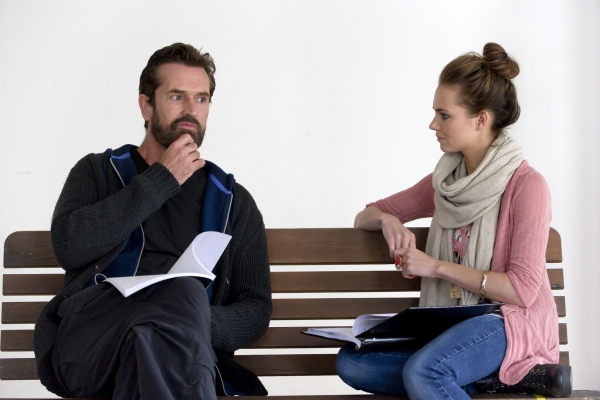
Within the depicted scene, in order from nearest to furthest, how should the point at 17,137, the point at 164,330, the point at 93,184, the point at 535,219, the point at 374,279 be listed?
the point at 164,330 < the point at 535,219 < the point at 93,184 < the point at 374,279 < the point at 17,137

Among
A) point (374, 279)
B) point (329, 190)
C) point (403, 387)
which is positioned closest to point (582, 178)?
point (329, 190)

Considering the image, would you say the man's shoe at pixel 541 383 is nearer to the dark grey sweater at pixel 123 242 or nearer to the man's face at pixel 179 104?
the dark grey sweater at pixel 123 242

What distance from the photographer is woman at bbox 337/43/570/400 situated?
231 cm

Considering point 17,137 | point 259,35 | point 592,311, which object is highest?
point 259,35

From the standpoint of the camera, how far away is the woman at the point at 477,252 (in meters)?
2.31

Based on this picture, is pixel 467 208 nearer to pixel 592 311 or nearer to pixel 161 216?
pixel 161 216

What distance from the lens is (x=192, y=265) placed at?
7.25 feet

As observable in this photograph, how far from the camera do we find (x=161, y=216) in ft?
8.97

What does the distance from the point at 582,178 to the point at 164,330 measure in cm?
289

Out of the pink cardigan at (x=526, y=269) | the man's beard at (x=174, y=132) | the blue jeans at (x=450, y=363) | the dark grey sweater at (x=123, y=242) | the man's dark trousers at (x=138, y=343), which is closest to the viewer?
the man's dark trousers at (x=138, y=343)

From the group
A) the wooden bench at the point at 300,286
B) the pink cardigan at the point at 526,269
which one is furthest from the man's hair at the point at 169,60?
the pink cardigan at the point at 526,269

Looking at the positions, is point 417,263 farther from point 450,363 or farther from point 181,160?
point 181,160

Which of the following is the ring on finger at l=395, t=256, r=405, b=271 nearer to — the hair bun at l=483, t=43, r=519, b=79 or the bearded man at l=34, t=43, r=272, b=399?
the bearded man at l=34, t=43, r=272, b=399

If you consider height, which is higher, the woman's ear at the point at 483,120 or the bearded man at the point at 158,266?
the woman's ear at the point at 483,120
